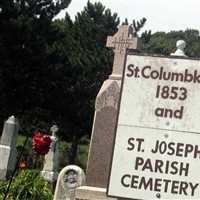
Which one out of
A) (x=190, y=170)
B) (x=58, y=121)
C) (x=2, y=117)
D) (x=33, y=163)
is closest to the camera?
(x=190, y=170)

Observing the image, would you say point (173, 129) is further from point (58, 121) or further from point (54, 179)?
point (58, 121)

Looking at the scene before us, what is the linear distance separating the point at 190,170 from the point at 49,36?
68.3 feet

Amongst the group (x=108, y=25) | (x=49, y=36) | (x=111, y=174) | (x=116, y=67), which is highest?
(x=108, y=25)

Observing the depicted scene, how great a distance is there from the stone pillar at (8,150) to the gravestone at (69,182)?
544cm

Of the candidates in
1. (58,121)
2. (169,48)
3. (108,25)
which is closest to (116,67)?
(58,121)

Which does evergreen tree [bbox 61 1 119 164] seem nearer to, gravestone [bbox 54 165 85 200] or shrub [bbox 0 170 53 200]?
shrub [bbox 0 170 53 200]

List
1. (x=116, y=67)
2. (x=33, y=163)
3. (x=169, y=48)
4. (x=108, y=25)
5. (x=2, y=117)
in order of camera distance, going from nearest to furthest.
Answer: (x=116, y=67)
(x=2, y=117)
(x=33, y=163)
(x=108, y=25)
(x=169, y=48)

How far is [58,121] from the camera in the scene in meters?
25.9

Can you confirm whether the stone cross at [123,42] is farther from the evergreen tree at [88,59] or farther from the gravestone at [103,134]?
the evergreen tree at [88,59]

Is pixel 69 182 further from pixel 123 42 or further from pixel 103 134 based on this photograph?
pixel 123 42

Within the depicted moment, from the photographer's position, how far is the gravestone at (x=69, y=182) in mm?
8203

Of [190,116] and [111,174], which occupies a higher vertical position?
[190,116]

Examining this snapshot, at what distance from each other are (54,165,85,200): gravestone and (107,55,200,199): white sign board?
16.2 feet

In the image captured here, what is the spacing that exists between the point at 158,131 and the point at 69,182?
520 centimetres
